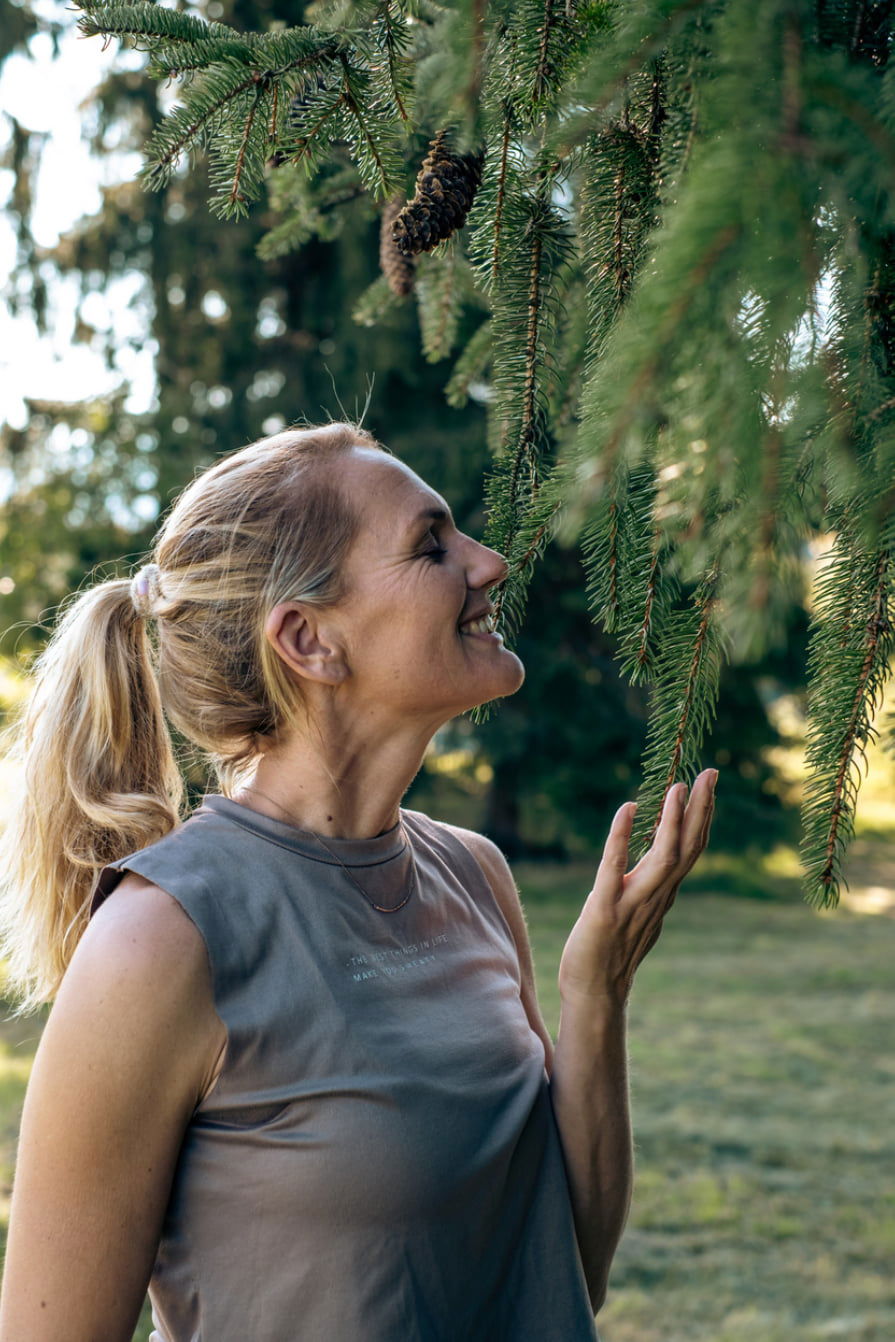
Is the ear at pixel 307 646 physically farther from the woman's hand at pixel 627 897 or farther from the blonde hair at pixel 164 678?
the woman's hand at pixel 627 897

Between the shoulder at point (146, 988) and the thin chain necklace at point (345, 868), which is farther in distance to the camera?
the thin chain necklace at point (345, 868)

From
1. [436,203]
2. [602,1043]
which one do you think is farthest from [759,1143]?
[436,203]

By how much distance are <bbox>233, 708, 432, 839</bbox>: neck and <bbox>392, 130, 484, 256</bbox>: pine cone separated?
A: 0.56m

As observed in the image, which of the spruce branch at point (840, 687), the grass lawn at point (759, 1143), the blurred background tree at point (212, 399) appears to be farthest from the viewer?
the blurred background tree at point (212, 399)

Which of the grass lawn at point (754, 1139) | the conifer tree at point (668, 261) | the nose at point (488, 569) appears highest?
the conifer tree at point (668, 261)

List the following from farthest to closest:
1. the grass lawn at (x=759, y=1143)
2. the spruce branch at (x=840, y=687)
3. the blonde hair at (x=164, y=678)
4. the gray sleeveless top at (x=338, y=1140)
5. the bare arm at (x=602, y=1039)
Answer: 1. the grass lawn at (x=759, y=1143)
2. the blonde hair at (x=164, y=678)
3. the bare arm at (x=602, y=1039)
4. the gray sleeveless top at (x=338, y=1140)
5. the spruce branch at (x=840, y=687)

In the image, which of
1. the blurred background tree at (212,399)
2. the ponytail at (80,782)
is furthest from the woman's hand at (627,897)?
the blurred background tree at (212,399)

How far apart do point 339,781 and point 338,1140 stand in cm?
42

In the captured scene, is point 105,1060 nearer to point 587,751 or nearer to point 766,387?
point 766,387

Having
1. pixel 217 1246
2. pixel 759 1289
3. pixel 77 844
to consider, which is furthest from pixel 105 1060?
pixel 759 1289

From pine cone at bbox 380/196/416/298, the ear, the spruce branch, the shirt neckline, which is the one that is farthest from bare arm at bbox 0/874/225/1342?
pine cone at bbox 380/196/416/298

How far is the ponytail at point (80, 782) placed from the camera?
4.51ft

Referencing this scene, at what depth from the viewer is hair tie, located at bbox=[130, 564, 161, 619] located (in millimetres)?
1425

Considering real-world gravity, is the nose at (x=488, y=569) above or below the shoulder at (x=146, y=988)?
above
